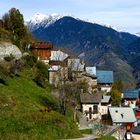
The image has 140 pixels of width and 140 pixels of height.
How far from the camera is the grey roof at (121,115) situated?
97.9 metres

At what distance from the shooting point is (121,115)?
99375mm

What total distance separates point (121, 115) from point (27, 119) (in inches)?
1684

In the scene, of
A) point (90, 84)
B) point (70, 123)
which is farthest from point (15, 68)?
point (90, 84)

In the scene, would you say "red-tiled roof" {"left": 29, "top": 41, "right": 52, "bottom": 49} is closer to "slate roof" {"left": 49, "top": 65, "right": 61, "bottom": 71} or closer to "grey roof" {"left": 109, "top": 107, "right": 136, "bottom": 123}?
"slate roof" {"left": 49, "top": 65, "right": 61, "bottom": 71}

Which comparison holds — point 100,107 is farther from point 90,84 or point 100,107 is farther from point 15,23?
point 15,23

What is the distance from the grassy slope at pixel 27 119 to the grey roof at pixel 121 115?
2563 cm

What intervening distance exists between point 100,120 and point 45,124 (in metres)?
36.6

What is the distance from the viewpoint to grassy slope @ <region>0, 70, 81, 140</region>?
57.3m

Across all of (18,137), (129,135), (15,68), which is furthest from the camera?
(129,135)

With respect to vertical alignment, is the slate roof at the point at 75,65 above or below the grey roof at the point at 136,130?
above

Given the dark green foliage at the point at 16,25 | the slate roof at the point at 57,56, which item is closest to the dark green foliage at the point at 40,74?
the dark green foliage at the point at 16,25

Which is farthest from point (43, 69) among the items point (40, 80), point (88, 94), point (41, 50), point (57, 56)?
point (57, 56)

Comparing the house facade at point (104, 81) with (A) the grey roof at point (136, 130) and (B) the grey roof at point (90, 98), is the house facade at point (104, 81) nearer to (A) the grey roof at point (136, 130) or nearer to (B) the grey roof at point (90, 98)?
(A) the grey roof at point (136, 130)

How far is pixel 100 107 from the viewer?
327ft
